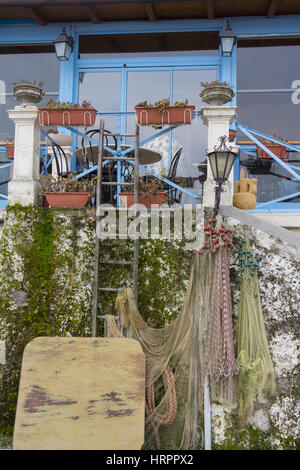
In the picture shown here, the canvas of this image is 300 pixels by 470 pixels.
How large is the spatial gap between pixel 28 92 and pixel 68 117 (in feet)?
1.89

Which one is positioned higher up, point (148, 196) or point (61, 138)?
Result: point (61, 138)

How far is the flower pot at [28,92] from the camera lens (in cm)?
539

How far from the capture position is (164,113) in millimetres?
5297

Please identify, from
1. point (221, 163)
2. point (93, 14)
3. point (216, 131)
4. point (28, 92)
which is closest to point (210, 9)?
point (93, 14)

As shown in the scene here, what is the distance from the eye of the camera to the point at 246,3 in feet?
24.6

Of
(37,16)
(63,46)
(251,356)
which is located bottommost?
(251,356)

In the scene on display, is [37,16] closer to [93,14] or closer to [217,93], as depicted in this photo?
[93,14]

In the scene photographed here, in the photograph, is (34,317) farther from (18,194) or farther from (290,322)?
(290,322)

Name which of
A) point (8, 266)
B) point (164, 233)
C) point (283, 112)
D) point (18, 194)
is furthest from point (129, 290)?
point (283, 112)

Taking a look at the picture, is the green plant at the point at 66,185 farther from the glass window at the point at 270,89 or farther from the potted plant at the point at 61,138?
the glass window at the point at 270,89

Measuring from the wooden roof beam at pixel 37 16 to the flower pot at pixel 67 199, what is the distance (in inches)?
173

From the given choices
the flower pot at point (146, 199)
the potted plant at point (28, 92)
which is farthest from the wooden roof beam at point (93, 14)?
the flower pot at point (146, 199)

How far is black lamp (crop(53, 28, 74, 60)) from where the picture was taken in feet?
25.1
